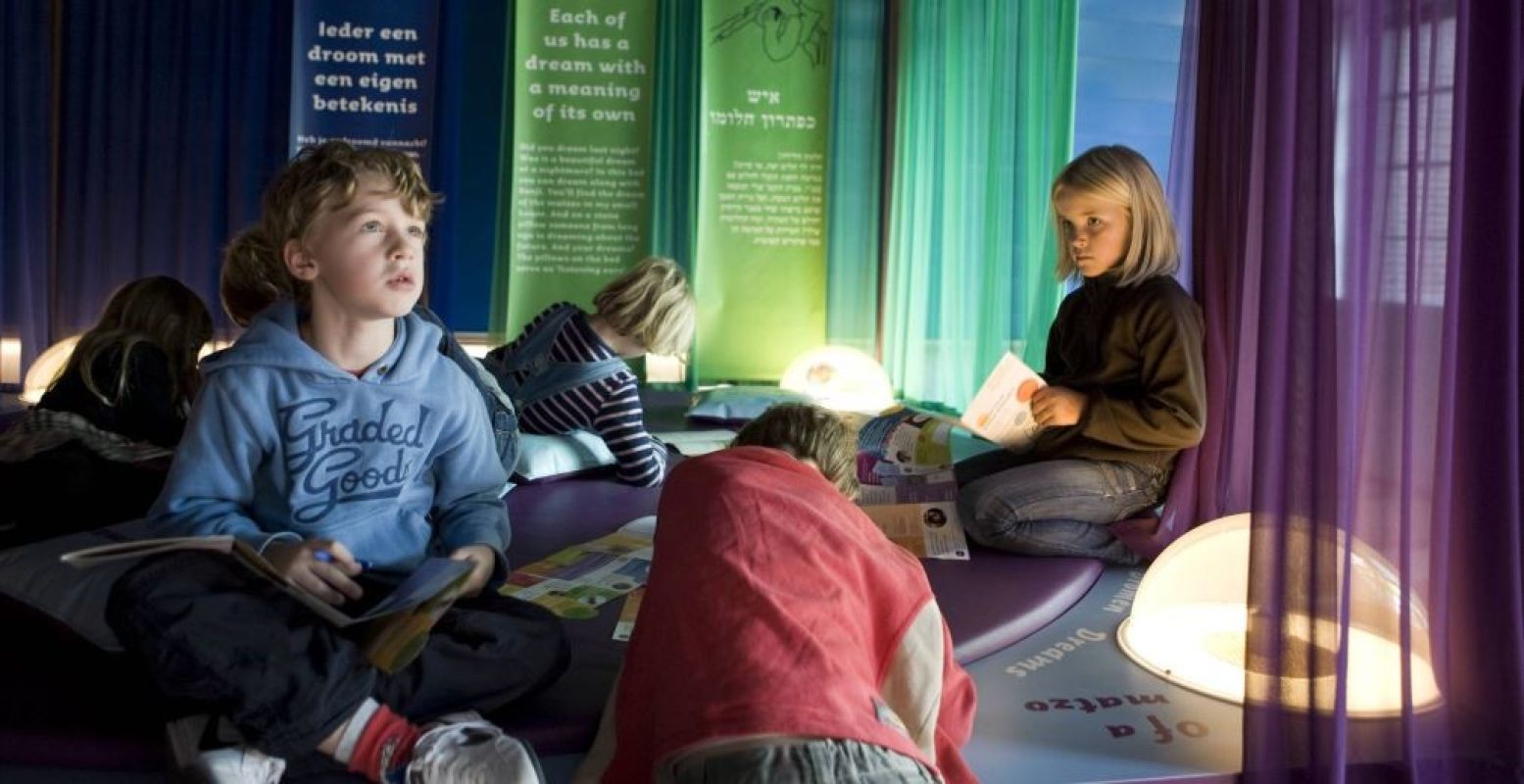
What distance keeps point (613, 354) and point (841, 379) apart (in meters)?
1.55

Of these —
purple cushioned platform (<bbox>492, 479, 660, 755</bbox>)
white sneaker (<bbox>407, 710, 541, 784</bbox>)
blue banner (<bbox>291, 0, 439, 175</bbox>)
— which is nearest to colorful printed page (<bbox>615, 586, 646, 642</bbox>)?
purple cushioned platform (<bbox>492, 479, 660, 755</bbox>)

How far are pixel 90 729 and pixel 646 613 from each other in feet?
2.58

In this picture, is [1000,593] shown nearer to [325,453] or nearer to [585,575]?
[585,575]

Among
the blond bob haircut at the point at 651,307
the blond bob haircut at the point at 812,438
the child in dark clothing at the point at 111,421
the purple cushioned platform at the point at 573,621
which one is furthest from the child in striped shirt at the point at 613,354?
the blond bob haircut at the point at 812,438

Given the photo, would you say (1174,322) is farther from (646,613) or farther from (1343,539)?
(646,613)

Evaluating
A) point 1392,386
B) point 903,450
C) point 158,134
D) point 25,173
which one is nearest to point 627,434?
point 903,450

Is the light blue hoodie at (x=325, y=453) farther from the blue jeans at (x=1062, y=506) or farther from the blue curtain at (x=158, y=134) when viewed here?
the blue curtain at (x=158, y=134)

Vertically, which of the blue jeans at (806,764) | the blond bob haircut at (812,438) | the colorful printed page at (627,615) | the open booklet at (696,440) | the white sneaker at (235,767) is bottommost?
the white sneaker at (235,767)

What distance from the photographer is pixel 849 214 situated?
5648 millimetres

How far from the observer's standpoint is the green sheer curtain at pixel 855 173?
5.63 m

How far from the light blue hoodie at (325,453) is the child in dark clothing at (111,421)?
1021mm

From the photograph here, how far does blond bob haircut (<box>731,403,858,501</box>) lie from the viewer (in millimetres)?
1595

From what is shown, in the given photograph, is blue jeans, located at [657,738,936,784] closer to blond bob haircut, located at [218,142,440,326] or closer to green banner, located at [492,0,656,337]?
blond bob haircut, located at [218,142,440,326]

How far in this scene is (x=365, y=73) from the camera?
5.38m
